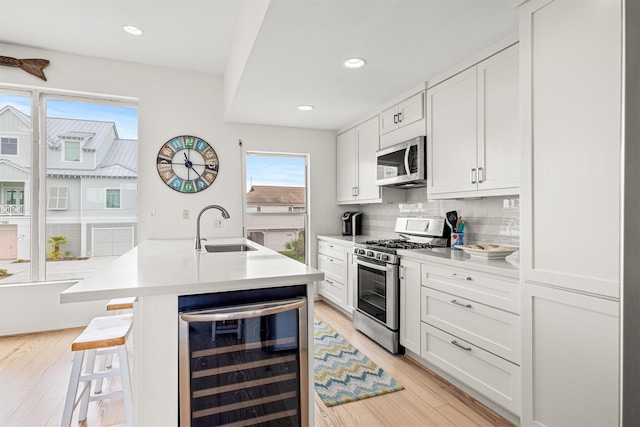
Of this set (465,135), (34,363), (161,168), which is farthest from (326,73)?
(34,363)

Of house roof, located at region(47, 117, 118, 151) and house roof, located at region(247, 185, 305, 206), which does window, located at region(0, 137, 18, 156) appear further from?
house roof, located at region(247, 185, 305, 206)

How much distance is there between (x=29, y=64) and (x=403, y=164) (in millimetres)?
3583

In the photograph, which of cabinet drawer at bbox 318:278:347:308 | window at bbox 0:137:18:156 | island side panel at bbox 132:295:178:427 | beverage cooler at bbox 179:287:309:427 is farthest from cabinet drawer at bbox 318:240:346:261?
window at bbox 0:137:18:156

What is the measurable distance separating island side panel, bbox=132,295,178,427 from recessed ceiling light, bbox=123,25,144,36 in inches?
101

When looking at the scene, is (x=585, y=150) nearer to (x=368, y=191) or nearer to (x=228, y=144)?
(x=368, y=191)

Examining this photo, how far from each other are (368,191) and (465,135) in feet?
4.67

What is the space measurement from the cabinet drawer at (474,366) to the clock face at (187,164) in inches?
107

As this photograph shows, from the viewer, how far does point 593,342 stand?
1.41 meters

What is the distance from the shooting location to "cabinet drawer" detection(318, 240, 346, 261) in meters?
3.73

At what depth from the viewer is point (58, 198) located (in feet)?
11.1

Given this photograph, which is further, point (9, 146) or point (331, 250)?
point (331, 250)

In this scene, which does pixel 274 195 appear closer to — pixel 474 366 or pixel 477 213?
pixel 477 213

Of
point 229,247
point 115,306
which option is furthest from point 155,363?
point 229,247

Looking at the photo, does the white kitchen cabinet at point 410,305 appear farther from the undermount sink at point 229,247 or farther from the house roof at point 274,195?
the house roof at point 274,195
